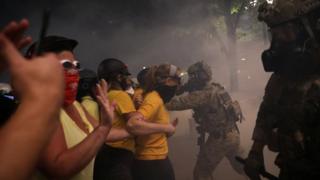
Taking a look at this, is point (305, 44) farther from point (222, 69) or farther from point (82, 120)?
point (222, 69)

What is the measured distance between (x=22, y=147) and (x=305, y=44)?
329 cm

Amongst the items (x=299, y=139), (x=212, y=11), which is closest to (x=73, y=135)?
(x=299, y=139)

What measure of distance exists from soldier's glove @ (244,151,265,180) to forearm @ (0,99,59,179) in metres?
3.22

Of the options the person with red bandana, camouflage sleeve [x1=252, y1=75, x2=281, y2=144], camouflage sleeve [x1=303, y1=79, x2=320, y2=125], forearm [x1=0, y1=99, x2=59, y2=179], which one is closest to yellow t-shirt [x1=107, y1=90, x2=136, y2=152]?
the person with red bandana

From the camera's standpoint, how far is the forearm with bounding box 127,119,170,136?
3.64 m

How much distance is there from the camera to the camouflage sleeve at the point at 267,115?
393 cm

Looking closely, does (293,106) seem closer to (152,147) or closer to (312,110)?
(312,110)

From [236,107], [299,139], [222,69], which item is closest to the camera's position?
[299,139]

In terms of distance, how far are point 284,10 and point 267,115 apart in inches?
48.4

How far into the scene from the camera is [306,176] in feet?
10.5

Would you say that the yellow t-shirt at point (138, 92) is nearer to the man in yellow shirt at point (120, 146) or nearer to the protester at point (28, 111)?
the man in yellow shirt at point (120, 146)

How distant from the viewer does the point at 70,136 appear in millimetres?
2074

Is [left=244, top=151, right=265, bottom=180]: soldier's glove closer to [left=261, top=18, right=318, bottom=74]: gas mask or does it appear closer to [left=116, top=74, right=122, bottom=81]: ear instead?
[left=261, top=18, right=318, bottom=74]: gas mask

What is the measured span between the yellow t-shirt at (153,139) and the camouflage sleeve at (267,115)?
116 centimetres
